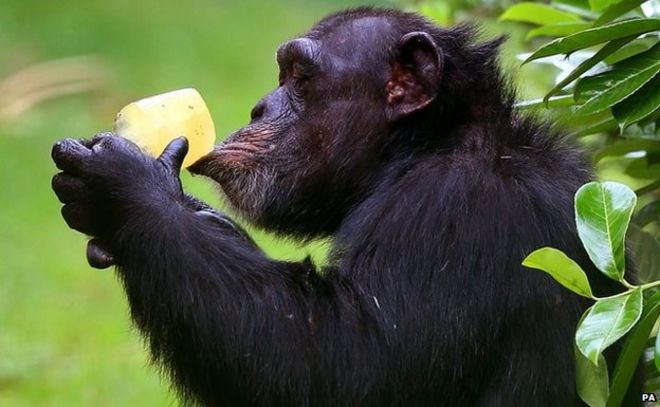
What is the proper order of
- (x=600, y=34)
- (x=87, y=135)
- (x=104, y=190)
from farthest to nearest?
1. (x=87, y=135)
2. (x=104, y=190)
3. (x=600, y=34)

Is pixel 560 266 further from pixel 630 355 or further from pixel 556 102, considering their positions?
pixel 556 102

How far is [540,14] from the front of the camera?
352 centimetres

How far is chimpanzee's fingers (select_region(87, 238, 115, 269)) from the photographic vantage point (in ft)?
9.57

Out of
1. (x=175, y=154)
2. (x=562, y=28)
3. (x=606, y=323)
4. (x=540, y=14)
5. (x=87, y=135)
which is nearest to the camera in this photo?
(x=606, y=323)

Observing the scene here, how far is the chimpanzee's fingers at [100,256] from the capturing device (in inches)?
115

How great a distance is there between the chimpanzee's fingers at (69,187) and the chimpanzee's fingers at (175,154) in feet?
0.70

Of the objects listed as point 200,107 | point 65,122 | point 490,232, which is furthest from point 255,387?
point 65,122

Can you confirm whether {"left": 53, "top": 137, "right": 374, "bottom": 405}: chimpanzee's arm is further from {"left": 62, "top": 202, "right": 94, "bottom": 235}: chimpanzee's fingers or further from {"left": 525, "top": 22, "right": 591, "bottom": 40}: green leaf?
{"left": 525, "top": 22, "right": 591, "bottom": 40}: green leaf

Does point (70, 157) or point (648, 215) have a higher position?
point (70, 157)

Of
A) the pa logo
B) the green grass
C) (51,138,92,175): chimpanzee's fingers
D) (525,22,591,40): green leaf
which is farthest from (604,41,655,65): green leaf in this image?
(51,138,92,175): chimpanzee's fingers

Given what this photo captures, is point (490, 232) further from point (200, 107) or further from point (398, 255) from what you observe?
point (200, 107)

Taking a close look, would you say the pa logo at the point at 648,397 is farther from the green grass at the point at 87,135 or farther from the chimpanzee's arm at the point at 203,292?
the green grass at the point at 87,135

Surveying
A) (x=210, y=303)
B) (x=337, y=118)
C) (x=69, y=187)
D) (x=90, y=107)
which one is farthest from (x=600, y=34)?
(x=90, y=107)

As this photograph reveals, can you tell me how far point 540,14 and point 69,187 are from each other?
1.42 meters
